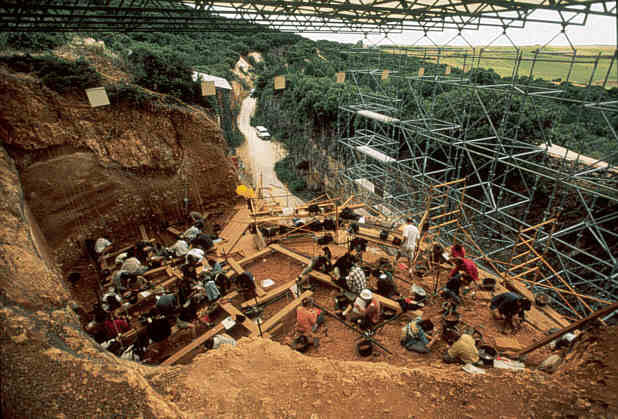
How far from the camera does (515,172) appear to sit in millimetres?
12477

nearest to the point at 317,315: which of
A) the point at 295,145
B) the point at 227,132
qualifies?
the point at 227,132

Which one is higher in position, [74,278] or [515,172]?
[515,172]

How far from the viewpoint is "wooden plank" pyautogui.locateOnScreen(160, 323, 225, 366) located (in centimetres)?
531

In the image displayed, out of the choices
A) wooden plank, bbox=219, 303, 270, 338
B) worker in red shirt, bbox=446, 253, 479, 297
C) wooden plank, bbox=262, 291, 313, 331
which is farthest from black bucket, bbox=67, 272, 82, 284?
worker in red shirt, bbox=446, 253, 479, 297

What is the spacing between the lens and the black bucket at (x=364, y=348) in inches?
204

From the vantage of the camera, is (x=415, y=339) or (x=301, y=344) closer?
(x=415, y=339)

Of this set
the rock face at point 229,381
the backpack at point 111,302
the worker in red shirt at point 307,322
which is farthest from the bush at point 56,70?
the worker in red shirt at point 307,322

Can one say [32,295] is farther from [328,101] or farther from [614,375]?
[328,101]

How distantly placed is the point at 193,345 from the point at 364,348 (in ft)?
10.5

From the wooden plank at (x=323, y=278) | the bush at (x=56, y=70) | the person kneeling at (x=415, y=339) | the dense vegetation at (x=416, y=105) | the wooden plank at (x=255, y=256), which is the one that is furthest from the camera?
the dense vegetation at (x=416, y=105)

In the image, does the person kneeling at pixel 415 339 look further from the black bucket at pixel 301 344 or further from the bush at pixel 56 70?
the bush at pixel 56 70

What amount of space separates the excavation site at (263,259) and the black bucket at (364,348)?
30 mm

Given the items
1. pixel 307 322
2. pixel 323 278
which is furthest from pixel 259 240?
pixel 307 322

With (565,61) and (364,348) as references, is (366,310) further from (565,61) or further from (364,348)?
(565,61)
